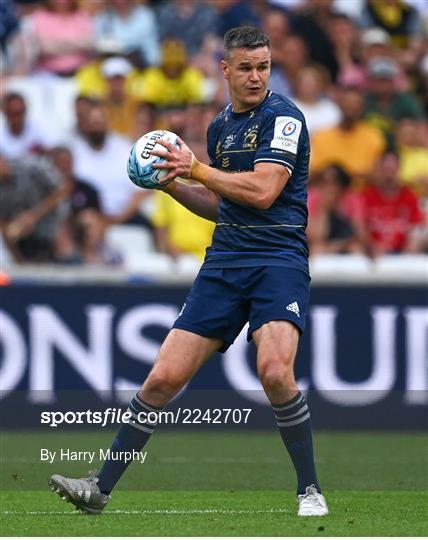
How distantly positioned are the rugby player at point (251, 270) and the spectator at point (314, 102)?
28.3 ft

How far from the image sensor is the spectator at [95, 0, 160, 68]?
15773 mm

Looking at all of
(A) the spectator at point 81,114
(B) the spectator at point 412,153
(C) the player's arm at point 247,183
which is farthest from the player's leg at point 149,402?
(B) the spectator at point 412,153

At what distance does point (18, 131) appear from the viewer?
14406 millimetres

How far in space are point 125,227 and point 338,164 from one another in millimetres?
2446

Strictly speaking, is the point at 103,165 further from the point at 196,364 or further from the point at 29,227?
the point at 196,364

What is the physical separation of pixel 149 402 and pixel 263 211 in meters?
1.13

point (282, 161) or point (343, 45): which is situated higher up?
point (343, 45)

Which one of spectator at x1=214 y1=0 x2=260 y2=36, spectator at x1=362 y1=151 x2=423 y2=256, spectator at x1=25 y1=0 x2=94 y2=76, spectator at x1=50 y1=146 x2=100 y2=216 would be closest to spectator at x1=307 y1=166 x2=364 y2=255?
spectator at x1=362 y1=151 x2=423 y2=256

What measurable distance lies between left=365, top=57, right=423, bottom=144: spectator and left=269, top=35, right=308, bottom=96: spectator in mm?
847

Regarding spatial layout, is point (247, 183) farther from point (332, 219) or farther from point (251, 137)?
point (332, 219)

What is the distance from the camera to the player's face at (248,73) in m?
6.78

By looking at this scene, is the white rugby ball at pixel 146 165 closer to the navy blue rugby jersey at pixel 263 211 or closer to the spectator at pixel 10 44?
the navy blue rugby jersey at pixel 263 211

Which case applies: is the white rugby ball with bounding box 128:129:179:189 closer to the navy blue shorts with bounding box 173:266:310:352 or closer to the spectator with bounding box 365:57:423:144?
the navy blue shorts with bounding box 173:266:310:352

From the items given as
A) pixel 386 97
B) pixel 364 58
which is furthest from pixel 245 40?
pixel 364 58
